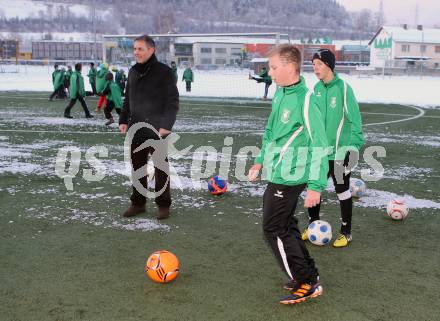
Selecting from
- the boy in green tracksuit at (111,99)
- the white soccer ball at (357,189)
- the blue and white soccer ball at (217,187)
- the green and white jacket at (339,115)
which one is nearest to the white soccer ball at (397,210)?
the white soccer ball at (357,189)

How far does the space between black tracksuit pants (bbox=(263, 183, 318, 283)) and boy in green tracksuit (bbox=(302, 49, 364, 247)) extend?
143cm

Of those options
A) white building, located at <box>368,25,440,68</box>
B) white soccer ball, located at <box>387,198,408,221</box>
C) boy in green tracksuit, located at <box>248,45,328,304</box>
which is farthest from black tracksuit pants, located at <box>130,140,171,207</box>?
white building, located at <box>368,25,440,68</box>

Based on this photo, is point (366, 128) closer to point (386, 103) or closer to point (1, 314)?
point (386, 103)

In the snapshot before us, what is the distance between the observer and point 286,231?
391cm

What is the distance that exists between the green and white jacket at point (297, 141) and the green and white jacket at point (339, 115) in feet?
4.43

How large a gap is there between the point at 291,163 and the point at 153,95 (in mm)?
2720

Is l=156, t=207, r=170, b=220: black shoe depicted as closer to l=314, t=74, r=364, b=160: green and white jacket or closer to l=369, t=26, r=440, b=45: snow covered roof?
l=314, t=74, r=364, b=160: green and white jacket

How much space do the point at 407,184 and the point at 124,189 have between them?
4.61m

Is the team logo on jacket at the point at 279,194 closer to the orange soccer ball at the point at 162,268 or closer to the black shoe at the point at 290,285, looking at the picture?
the black shoe at the point at 290,285

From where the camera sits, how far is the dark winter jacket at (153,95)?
597 centimetres

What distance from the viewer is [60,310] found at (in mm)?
3809

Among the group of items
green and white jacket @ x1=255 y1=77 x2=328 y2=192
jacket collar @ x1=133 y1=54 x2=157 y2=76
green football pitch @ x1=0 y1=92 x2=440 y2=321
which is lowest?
green football pitch @ x1=0 y1=92 x2=440 y2=321

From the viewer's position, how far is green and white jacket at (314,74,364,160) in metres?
5.06

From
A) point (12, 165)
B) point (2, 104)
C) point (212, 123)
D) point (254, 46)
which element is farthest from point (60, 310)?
point (254, 46)
